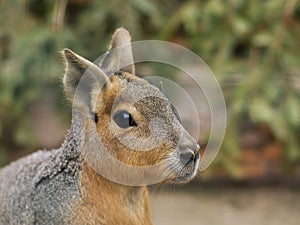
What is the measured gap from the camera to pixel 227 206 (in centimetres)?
454

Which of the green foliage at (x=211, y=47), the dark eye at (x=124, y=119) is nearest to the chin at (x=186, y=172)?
the dark eye at (x=124, y=119)

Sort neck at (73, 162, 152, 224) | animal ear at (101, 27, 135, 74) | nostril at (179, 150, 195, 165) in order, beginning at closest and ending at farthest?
nostril at (179, 150, 195, 165) < neck at (73, 162, 152, 224) < animal ear at (101, 27, 135, 74)

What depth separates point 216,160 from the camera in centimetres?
450

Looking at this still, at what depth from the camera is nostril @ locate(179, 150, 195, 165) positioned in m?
2.41

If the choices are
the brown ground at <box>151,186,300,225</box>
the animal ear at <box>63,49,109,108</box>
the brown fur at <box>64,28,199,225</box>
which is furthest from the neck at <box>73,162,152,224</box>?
the brown ground at <box>151,186,300,225</box>

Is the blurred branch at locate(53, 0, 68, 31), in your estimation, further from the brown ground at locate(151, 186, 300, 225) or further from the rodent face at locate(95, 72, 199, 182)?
the rodent face at locate(95, 72, 199, 182)

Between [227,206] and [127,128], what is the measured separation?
2.20 metres

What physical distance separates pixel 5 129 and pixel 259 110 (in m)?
1.84

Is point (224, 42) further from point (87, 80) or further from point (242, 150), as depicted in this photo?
point (87, 80)

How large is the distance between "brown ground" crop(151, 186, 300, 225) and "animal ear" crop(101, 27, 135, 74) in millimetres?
1635

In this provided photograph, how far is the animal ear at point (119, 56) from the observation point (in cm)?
278

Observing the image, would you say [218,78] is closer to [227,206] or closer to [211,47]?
[211,47]

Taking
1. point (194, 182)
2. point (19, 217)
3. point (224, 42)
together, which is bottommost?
point (194, 182)

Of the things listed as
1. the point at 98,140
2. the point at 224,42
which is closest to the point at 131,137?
the point at 98,140
